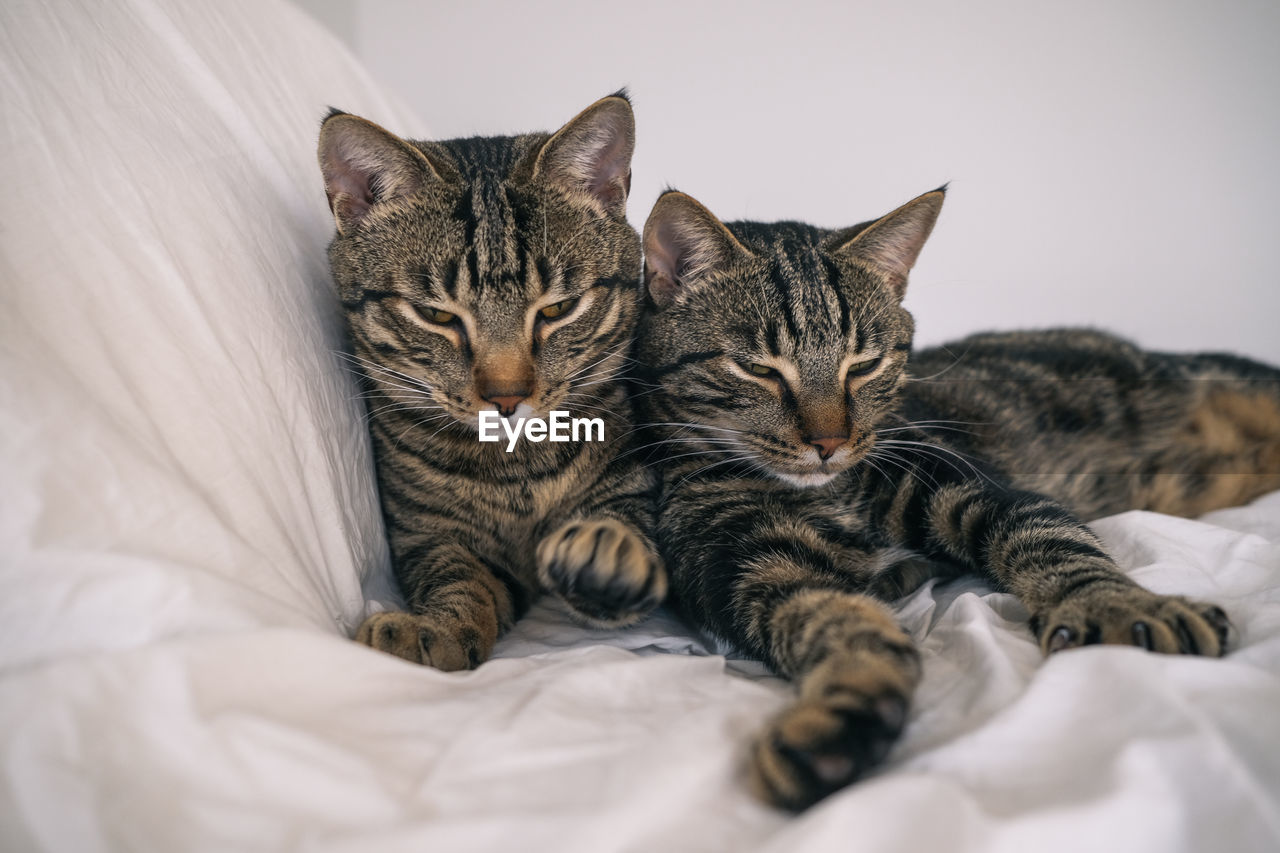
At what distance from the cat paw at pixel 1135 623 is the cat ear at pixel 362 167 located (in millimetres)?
1059

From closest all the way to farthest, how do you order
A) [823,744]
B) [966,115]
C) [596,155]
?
1. [823,744]
2. [596,155]
3. [966,115]

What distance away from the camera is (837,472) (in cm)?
115

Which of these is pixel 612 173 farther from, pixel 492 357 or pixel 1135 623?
pixel 1135 623

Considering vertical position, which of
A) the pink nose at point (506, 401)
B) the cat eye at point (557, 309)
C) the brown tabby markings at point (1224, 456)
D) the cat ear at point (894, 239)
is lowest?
the brown tabby markings at point (1224, 456)

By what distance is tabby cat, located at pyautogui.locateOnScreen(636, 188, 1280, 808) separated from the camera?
897 millimetres

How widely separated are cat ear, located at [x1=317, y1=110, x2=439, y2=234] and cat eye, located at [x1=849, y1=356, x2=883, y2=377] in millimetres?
727

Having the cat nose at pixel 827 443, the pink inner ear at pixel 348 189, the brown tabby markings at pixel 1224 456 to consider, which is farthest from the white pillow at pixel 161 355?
the brown tabby markings at pixel 1224 456

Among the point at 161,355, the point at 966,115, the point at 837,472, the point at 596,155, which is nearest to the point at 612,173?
the point at 596,155

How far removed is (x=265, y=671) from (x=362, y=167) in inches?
30.5

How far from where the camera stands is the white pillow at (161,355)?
2.04ft

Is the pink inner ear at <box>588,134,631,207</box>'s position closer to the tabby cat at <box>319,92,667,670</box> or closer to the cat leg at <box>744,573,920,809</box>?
the tabby cat at <box>319,92,667,670</box>

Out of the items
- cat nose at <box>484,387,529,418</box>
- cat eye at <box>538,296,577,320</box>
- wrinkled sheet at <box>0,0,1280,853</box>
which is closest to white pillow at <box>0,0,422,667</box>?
wrinkled sheet at <box>0,0,1280,853</box>

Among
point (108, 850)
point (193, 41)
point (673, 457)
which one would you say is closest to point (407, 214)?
point (193, 41)

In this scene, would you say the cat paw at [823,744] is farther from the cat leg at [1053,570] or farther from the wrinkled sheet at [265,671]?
the cat leg at [1053,570]
